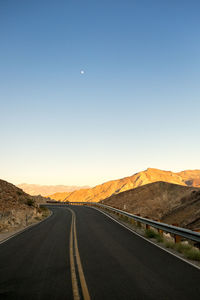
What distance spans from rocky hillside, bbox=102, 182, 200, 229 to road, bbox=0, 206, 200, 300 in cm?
2892

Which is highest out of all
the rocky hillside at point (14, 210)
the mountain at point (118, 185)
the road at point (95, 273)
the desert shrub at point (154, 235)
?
the mountain at point (118, 185)

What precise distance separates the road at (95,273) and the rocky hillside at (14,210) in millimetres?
11176

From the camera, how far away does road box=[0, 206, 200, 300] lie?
17.5 feet

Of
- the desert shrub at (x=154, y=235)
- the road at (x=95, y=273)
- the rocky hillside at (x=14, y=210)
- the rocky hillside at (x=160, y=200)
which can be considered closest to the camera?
the road at (x=95, y=273)

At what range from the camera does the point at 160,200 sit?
5194 cm

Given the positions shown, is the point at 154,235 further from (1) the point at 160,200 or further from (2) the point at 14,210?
(1) the point at 160,200

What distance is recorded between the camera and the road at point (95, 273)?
17.5 ft

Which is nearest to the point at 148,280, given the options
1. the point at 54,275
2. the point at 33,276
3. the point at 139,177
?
the point at 54,275

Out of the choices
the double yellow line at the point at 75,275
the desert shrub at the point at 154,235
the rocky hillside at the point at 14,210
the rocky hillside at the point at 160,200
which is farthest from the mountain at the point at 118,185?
the double yellow line at the point at 75,275

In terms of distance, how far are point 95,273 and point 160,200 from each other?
4723cm

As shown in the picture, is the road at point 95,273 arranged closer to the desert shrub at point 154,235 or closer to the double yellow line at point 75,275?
the double yellow line at point 75,275

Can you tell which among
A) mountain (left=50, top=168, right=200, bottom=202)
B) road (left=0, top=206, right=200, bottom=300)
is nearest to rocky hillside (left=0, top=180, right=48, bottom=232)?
road (left=0, top=206, right=200, bottom=300)

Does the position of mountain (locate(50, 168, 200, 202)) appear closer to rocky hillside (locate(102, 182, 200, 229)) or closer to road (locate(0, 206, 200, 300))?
rocky hillside (locate(102, 182, 200, 229))

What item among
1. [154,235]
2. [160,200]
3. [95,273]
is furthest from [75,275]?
[160,200]
